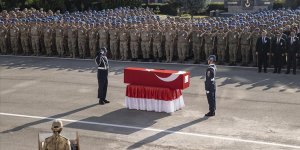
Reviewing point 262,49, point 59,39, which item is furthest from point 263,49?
point 59,39

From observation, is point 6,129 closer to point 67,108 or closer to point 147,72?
point 67,108

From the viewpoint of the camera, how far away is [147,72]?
13.8 metres

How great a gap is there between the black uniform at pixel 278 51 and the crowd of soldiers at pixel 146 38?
0.14m

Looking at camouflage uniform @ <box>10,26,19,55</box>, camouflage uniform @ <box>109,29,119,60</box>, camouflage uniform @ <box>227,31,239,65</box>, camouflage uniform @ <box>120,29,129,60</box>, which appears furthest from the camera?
camouflage uniform @ <box>10,26,19,55</box>

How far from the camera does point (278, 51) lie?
18.7 m

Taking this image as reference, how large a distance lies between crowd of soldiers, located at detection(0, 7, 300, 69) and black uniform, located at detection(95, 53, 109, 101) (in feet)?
21.5

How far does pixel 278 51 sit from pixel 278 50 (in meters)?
0.04

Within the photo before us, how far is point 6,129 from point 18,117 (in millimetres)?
1096

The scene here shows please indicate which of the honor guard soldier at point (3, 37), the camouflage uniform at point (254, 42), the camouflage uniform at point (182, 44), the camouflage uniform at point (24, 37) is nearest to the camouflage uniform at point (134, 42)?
the camouflage uniform at point (182, 44)

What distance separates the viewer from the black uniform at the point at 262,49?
1883cm

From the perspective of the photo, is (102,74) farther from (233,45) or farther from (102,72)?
(233,45)

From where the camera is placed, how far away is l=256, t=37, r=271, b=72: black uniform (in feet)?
61.8

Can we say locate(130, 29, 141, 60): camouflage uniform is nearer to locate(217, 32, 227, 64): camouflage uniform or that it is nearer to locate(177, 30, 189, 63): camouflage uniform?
locate(177, 30, 189, 63): camouflage uniform

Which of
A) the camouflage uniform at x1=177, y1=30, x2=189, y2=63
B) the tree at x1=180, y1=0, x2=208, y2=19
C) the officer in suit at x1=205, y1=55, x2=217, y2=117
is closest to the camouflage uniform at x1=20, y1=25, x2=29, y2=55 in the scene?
the camouflage uniform at x1=177, y1=30, x2=189, y2=63
